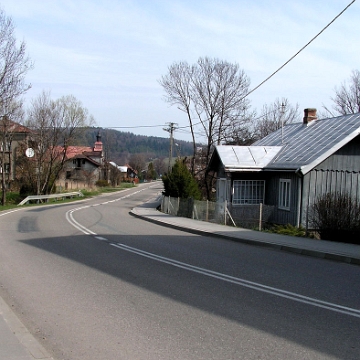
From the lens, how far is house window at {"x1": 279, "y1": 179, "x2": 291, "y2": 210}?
21469 mm

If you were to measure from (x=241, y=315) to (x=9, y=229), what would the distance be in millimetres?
14117

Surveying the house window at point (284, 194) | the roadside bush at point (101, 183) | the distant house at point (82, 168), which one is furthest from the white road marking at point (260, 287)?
the roadside bush at point (101, 183)

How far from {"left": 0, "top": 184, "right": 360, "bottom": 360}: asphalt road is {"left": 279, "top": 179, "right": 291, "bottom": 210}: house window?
879 centimetres

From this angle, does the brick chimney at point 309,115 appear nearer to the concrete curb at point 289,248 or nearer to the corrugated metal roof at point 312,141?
the corrugated metal roof at point 312,141

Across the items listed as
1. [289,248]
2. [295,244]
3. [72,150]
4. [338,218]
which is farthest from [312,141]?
[72,150]

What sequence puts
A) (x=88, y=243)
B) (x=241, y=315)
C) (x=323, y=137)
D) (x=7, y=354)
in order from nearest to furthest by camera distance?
(x=7, y=354)
(x=241, y=315)
(x=88, y=243)
(x=323, y=137)

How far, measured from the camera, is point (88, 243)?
1415 cm

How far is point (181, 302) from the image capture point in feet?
23.2

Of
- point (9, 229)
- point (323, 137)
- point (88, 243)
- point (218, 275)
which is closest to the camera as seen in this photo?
point (218, 275)

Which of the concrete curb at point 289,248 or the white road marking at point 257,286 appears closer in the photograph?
the white road marking at point 257,286

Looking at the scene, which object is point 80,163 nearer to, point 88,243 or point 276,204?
point 276,204

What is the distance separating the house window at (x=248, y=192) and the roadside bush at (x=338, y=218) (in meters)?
7.49

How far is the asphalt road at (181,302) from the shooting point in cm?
521

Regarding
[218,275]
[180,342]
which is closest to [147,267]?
[218,275]
